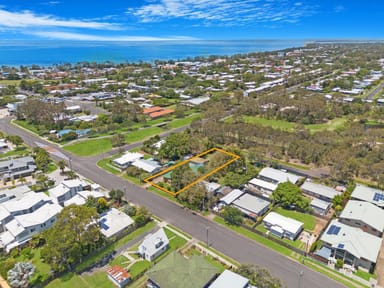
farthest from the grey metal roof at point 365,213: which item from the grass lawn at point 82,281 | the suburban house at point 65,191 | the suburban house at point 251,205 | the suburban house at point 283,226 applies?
the suburban house at point 65,191

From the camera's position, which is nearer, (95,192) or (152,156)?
(95,192)

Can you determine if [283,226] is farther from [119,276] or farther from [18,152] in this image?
[18,152]

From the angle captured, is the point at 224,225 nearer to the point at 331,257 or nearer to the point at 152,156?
the point at 331,257

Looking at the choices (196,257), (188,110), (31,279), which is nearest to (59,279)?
(31,279)

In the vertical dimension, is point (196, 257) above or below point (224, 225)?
above

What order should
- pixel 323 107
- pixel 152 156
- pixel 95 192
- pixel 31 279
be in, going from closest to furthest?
pixel 31 279, pixel 95 192, pixel 152 156, pixel 323 107

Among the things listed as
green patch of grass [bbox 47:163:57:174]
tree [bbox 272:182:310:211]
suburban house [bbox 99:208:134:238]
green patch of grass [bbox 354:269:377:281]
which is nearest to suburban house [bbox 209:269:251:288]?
green patch of grass [bbox 354:269:377:281]

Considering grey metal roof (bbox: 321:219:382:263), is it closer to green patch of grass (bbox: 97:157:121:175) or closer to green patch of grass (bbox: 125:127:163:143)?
green patch of grass (bbox: 97:157:121:175)
